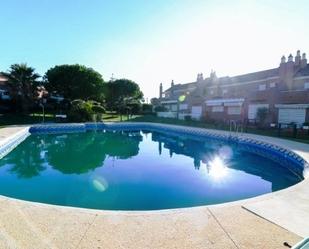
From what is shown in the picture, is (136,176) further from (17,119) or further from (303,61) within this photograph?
(303,61)

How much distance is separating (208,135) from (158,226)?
17010 mm

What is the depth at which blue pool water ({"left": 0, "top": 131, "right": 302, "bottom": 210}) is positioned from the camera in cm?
750

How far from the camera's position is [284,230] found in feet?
13.3

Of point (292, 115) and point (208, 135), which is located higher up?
point (292, 115)

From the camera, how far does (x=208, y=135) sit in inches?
808

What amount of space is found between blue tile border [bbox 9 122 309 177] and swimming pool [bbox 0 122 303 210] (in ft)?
0.33

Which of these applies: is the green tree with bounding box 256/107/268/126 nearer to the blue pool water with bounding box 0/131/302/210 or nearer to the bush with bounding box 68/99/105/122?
the blue pool water with bounding box 0/131/302/210

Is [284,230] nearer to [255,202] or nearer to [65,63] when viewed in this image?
[255,202]

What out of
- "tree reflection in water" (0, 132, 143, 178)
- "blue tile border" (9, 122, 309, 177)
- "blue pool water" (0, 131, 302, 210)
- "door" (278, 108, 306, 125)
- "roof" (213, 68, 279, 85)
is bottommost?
"blue pool water" (0, 131, 302, 210)

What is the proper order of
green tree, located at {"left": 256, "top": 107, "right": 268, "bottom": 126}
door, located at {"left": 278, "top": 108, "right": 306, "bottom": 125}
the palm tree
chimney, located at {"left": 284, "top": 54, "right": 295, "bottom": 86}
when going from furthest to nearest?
the palm tree < chimney, located at {"left": 284, "top": 54, "right": 295, "bottom": 86} < green tree, located at {"left": 256, "top": 107, "right": 268, "bottom": 126} < door, located at {"left": 278, "top": 108, "right": 306, "bottom": 125}

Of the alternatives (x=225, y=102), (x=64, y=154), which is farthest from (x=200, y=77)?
(x=64, y=154)

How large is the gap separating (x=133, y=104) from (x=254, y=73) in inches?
781

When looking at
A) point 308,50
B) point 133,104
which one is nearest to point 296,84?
point 308,50

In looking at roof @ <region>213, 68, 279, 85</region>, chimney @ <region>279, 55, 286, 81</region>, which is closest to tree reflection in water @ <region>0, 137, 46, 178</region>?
chimney @ <region>279, 55, 286, 81</region>
